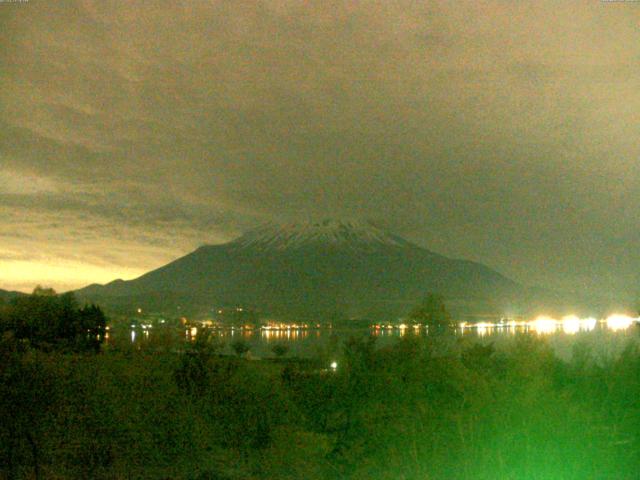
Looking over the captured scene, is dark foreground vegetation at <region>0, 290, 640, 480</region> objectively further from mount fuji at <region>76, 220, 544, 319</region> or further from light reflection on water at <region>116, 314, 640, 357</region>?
mount fuji at <region>76, 220, 544, 319</region>

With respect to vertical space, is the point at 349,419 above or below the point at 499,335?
below

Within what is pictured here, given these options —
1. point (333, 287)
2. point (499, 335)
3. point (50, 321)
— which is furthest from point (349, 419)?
point (333, 287)

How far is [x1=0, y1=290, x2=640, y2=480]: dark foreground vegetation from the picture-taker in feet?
34.2

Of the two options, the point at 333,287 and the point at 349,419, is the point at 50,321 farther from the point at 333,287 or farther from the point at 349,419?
the point at 333,287

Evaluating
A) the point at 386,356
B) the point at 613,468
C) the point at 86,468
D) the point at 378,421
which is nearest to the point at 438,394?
the point at 378,421

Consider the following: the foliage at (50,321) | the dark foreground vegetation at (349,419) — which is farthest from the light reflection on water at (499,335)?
the foliage at (50,321)

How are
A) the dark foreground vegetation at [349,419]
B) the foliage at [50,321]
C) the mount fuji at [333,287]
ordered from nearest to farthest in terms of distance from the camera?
the dark foreground vegetation at [349,419], the foliage at [50,321], the mount fuji at [333,287]

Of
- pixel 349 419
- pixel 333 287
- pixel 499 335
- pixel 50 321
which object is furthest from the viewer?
pixel 333 287

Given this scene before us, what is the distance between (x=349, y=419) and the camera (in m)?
13.3

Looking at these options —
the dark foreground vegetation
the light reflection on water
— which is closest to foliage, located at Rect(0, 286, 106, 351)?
the light reflection on water

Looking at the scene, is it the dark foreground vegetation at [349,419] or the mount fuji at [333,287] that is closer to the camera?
the dark foreground vegetation at [349,419]

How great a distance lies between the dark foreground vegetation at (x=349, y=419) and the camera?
10.4 metres

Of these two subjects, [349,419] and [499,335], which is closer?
[349,419]

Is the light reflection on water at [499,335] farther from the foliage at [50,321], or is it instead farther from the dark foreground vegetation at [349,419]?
the foliage at [50,321]
